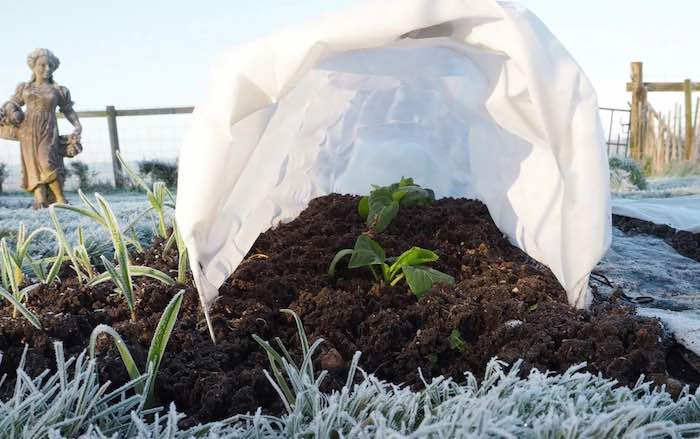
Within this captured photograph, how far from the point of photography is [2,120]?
793 cm

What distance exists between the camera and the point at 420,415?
4.35ft

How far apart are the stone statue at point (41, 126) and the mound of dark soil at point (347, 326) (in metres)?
5.96

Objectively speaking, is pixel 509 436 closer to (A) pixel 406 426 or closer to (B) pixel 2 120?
(A) pixel 406 426

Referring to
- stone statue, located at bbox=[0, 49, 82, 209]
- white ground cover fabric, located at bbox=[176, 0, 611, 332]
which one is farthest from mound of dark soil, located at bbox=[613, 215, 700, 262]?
stone statue, located at bbox=[0, 49, 82, 209]

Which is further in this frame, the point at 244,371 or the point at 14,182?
the point at 14,182

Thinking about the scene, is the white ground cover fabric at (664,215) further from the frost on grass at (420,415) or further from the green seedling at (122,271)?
the green seedling at (122,271)

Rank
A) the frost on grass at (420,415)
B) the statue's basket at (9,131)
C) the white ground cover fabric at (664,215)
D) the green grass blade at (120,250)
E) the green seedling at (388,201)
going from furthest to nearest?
the statue's basket at (9,131), the white ground cover fabric at (664,215), the green seedling at (388,201), the green grass blade at (120,250), the frost on grass at (420,415)

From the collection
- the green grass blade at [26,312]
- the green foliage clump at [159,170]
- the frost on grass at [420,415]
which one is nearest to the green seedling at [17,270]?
the green grass blade at [26,312]

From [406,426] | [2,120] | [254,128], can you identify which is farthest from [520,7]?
[2,120]

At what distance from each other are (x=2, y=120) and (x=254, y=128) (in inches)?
277

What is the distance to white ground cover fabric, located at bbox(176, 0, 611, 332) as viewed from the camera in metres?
1.83

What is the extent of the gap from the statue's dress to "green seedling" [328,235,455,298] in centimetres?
647

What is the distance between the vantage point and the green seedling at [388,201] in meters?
2.57

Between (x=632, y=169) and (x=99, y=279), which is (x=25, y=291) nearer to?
(x=99, y=279)
